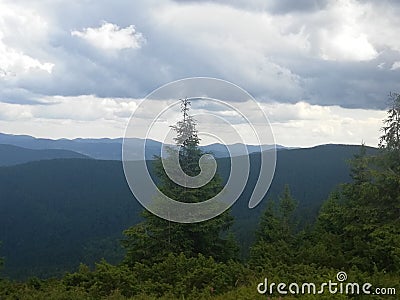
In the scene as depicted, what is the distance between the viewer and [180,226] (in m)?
22.9

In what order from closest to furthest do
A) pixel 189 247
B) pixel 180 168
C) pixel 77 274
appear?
pixel 77 274 → pixel 180 168 → pixel 189 247

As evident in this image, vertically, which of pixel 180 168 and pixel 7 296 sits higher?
pixel 180 168

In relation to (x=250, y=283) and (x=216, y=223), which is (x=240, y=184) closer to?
(x=250, y=283)

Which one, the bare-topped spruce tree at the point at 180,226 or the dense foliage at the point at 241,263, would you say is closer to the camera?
the dense foliage at the point at 241,263

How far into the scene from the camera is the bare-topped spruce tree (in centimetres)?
2242

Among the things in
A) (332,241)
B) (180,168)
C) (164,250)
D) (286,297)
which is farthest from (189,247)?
(286,297)

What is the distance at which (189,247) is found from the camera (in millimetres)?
23078

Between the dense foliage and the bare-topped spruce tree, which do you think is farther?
the bare-topped spruce tree

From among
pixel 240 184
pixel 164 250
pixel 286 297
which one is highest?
pixel 240 184

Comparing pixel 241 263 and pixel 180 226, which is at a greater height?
pixel 180 226

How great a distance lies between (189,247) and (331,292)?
44.1 feet

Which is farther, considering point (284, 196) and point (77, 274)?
point (284, 196)

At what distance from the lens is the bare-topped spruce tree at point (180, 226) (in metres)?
22.4

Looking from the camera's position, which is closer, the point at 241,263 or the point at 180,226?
the point at 241,263
